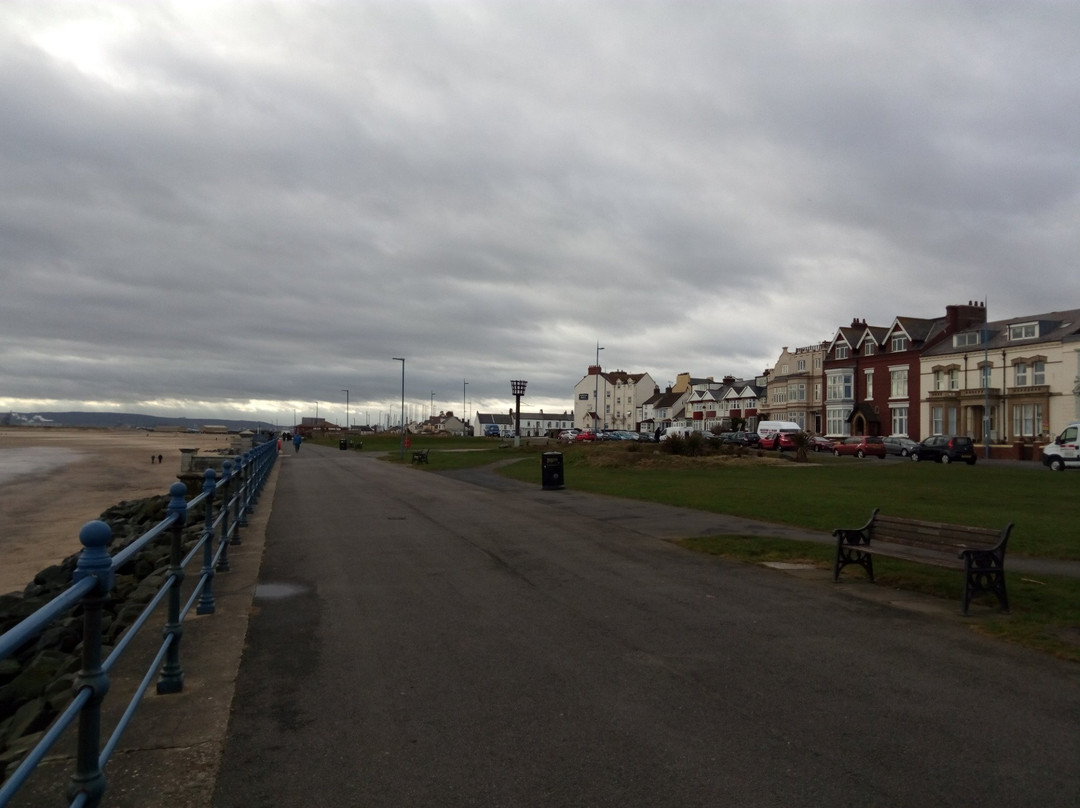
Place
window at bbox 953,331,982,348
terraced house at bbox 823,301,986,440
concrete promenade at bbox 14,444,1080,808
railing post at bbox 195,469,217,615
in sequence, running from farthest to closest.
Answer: terraced house at bbox 823,301,986,440, window at bbox 953,331,982,348, railing post at bbox 195,469,217,615, concrete promenade at bbox 14,444,1080,808

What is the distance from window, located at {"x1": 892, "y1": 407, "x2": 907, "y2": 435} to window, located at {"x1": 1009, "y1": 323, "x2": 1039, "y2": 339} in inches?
482

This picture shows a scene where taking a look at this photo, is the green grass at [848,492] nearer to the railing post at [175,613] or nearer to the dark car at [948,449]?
the dark car at [948,449]

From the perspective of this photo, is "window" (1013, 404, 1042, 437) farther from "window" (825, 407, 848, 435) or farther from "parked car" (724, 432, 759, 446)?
"window" (825, 407, 848, 435)

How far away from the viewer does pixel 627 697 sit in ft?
18.7

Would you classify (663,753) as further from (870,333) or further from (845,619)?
(870,333)

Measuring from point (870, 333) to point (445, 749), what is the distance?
75.0 meters

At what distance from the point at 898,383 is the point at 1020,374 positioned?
1322 cm

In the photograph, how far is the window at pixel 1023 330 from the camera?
55.8 m

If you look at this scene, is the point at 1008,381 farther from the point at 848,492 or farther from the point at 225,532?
the point at 225,532

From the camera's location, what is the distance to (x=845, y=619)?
815 cm

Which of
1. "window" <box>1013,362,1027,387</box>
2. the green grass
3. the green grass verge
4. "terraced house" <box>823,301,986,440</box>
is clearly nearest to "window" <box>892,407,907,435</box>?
"terraced house" <box>823,301,986,440</box>

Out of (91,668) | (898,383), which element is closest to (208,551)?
(91,668)

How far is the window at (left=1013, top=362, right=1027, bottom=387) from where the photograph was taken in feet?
182

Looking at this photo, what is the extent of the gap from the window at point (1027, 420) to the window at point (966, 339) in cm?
703
